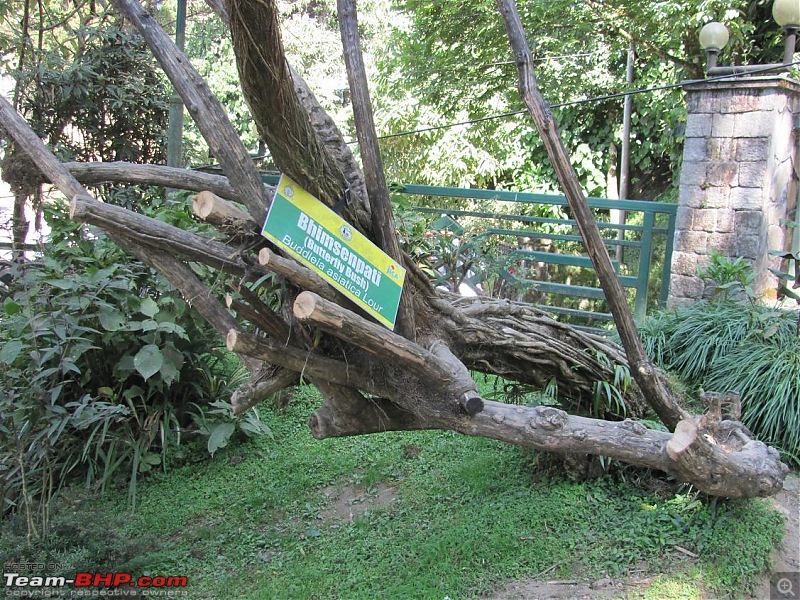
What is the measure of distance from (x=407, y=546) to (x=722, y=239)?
4194mm

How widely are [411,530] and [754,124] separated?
15.3 ft

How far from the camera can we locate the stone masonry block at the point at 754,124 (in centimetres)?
614

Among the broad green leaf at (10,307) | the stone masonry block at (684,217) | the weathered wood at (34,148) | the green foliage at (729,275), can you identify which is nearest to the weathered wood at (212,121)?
the weathered wood at (34,148)

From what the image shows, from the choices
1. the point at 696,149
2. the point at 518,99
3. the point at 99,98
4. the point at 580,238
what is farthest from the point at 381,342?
the point at 518,99

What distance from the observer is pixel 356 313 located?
3086 mm

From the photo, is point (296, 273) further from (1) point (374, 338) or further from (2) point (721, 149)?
(2) point (721, 149)

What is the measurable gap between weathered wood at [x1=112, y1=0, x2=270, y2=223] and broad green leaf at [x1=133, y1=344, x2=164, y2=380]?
1.83 metres

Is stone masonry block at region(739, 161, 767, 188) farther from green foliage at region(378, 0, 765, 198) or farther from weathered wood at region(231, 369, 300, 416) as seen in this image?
weathered wood at region(231, 369, 300, 416)

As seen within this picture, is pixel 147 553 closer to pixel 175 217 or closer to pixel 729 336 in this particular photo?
pixel 175 217

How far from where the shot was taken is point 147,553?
378 cm

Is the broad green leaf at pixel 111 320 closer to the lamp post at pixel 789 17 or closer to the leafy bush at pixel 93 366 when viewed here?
the leafy bush at pixel 93 366

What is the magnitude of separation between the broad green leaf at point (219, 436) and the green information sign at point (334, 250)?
207 cm

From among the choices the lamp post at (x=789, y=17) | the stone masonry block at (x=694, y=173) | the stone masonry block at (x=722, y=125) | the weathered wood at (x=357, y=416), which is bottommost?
the weathered wood at (x=357, y=416)

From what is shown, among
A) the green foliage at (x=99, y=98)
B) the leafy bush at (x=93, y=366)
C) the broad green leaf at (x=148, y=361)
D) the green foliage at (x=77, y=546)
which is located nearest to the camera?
the green foliage at (x=77, y=546)
